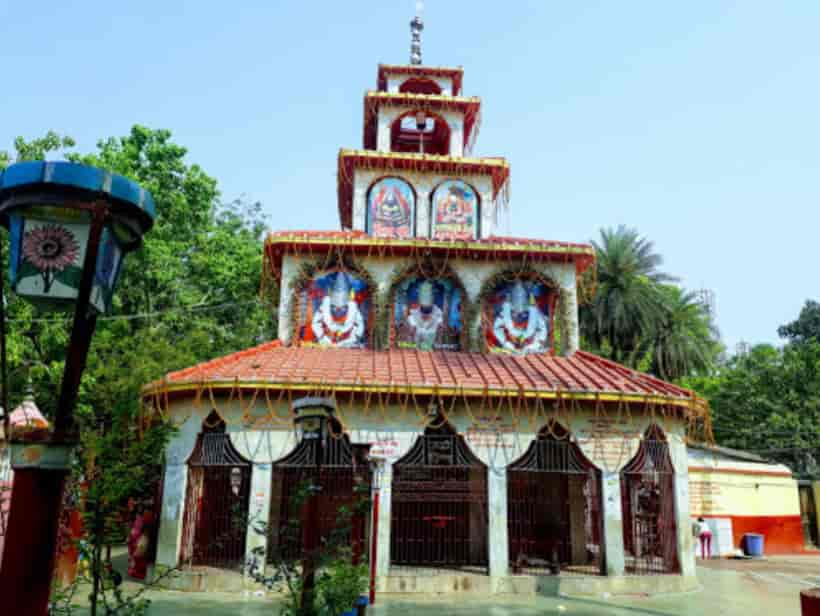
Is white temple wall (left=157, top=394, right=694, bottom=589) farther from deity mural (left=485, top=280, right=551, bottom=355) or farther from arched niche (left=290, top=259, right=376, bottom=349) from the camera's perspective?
arched niche (left=290, top=259, right=376, bottom=349)

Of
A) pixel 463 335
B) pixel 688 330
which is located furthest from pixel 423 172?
pixel 688 330

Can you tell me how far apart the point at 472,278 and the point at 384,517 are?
658 cm

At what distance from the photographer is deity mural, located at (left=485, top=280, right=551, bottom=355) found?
1645cm

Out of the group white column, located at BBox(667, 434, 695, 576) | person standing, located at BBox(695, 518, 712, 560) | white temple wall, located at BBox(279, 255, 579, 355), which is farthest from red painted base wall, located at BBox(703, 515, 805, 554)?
white temple wall, located at BBox(279, 255, 579, 355)

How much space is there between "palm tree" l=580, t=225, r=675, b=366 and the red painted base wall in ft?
36.2

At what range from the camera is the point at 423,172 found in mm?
18438

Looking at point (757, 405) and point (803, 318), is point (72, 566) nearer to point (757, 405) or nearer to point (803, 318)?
point (757, 405)

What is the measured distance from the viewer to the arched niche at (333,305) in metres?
16.2

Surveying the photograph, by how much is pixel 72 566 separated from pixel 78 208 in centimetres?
1160

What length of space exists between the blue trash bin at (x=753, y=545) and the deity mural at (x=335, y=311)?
1591 cm

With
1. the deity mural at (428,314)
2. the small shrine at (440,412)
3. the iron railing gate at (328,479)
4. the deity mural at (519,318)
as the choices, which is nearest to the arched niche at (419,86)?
the small shrine at (440,412)

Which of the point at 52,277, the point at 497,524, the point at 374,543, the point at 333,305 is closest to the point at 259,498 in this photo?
the point at 374,543

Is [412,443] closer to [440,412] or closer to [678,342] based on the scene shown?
[440,412]

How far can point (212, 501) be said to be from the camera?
14.7m
